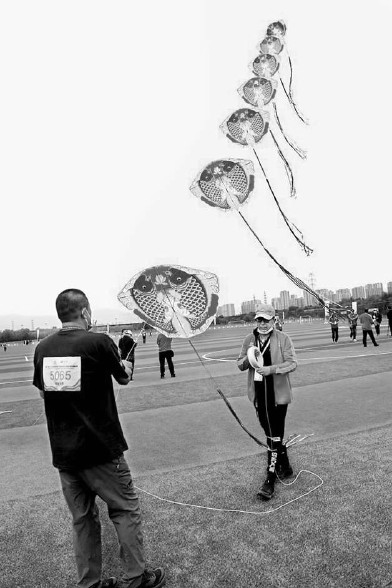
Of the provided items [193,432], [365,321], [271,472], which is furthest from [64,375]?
[365,321]

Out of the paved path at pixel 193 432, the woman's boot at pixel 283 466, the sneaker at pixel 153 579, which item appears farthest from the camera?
the paved path at pixel 193 432

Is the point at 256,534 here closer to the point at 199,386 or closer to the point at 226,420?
the point at 226,420

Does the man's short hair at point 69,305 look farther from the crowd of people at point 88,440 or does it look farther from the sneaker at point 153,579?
the sneaker at point 153,579

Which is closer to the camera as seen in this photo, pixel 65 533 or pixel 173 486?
pixel 65 533

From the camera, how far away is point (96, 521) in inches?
108

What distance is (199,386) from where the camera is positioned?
9.84m

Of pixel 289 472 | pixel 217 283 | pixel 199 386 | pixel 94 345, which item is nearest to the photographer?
pixel 94 345

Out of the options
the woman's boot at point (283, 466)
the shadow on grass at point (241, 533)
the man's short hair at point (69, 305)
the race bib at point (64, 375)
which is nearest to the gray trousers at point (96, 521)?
the shadow on grass at point (241, 533)

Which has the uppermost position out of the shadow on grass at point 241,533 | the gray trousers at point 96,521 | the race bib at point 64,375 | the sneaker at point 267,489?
the race bib at point 64,375

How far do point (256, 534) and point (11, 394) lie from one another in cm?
921

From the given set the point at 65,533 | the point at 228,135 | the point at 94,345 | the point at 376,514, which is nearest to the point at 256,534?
the point at 376,514

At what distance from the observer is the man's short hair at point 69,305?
2.75m

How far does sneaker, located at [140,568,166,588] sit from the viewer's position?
255 cm

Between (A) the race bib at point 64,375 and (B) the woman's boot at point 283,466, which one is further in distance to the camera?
(B) the woman's boot at point 283,466
